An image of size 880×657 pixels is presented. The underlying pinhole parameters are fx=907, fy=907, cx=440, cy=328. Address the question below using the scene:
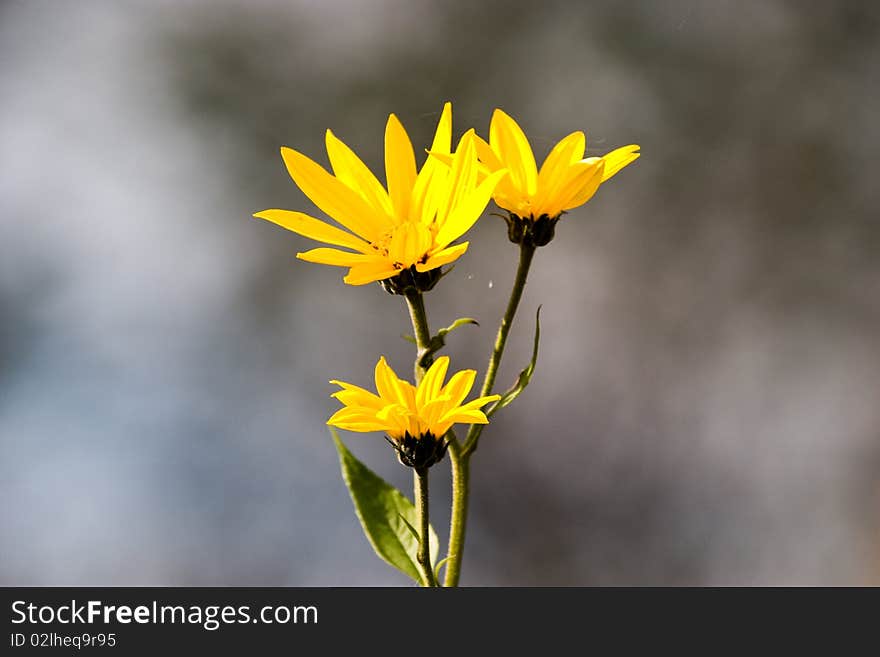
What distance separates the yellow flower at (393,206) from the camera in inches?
16.2

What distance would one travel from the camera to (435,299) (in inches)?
65.3

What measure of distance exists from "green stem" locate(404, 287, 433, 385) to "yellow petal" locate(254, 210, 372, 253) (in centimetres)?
3

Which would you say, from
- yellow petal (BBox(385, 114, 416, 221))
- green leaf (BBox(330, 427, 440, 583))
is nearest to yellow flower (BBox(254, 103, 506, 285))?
yellow petal (BBox(385, 114, 416, 221))

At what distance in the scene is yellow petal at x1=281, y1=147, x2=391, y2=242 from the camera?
0.45 meters

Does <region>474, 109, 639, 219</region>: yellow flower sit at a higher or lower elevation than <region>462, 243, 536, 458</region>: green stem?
higher

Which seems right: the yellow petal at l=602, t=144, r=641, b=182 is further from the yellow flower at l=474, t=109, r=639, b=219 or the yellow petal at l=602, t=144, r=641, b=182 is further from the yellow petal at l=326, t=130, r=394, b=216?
the yellow petal at l=326, t=130, r=394, b=216

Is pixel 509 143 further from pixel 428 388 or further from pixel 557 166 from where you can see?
pixel 428 388

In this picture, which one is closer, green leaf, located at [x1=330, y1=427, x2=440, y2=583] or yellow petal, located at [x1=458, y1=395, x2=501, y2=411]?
yellow petal, located at [x1=458, y1=395, x2=501, y2=411]

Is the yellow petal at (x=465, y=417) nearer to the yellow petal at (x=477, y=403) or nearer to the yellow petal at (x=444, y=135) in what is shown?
the yellow petal at (x=477, y=403)

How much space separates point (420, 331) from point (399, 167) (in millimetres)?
85

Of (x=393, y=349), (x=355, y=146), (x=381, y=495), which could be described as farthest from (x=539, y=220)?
(x=355, y=146)

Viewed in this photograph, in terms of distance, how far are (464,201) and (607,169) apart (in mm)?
89

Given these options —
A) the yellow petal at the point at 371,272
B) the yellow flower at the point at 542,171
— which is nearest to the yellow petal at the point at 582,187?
the yellow flower at the point at 542,171

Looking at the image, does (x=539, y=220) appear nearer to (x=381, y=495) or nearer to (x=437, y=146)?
(x=437, y=146)
